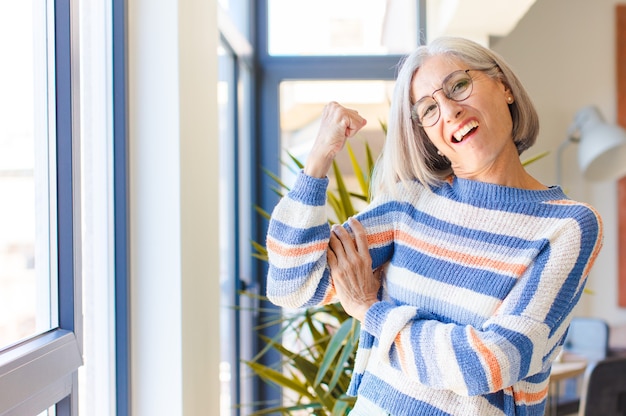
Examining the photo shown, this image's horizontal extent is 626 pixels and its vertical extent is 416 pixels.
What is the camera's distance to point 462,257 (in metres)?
1.22

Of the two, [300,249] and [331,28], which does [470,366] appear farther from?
[331,28]

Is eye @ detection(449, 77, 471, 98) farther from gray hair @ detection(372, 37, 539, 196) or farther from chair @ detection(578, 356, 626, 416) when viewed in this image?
chair @ detection(578, 356, 626, 416)

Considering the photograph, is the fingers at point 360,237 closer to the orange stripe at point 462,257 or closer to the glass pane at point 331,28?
the orange stripe at point 462,257

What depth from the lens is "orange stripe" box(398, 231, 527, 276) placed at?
115 centimetres

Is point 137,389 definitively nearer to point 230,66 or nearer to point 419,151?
point 419,151

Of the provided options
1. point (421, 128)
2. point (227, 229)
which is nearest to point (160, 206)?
point (421, 128)

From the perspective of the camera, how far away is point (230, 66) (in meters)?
3.24

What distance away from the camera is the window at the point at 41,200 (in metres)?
1.21

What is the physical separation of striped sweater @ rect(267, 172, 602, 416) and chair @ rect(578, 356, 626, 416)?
4.50 ft

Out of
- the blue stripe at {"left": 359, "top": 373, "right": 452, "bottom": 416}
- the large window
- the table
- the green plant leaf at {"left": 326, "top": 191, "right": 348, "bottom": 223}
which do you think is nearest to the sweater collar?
the blue stripe at {"left": 359, "top": 373, "right": 452, "bottom": 416}

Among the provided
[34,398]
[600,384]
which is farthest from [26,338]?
[600,384]

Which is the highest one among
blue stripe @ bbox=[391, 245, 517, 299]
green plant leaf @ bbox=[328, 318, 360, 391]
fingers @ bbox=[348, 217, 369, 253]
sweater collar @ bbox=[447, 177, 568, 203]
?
sweater collar @ bbox=[447, 177, 568, 203]

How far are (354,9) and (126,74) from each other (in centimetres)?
235

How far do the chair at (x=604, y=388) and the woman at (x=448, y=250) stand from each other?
138 centimetres
